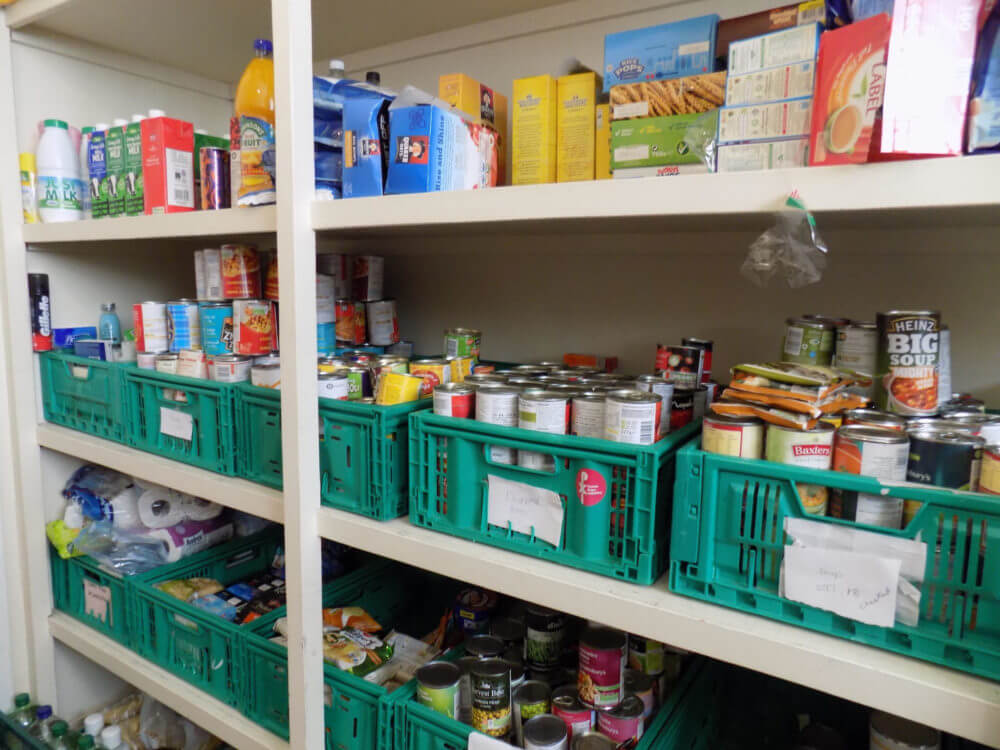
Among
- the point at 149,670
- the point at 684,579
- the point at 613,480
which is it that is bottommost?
the point at 149,670

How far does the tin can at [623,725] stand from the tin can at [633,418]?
0.42 meters

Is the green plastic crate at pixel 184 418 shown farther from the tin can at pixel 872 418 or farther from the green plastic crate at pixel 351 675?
the tin can at pixel 872 418

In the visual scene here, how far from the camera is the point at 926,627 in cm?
65

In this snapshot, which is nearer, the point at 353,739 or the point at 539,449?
the point at 539,449

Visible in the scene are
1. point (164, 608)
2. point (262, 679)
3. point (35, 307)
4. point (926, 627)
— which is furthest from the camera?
point (35, 307)

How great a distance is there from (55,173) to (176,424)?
715mm

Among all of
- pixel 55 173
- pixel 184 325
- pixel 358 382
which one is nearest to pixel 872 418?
pixel 358 382

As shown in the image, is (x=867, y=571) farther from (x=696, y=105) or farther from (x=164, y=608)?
(x=164, y=608)

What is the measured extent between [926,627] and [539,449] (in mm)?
463

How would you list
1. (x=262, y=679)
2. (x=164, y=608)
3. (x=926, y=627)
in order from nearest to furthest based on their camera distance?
(x=926, y=627) → (x=262, y=679) → (x=164, y=608)

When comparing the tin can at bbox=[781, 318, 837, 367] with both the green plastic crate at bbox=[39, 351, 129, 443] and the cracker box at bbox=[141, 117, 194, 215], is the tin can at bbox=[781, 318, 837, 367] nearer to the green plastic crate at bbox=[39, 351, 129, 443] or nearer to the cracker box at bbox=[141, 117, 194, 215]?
the cracker box at bbox=[141, 117, 194, 215]

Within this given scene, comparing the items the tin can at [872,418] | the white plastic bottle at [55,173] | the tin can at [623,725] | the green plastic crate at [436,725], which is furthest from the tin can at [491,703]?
the white plastic bottle at [55,173]

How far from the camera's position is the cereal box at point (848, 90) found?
0.59 meters

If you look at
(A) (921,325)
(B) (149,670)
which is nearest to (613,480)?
(A) (921,325)
